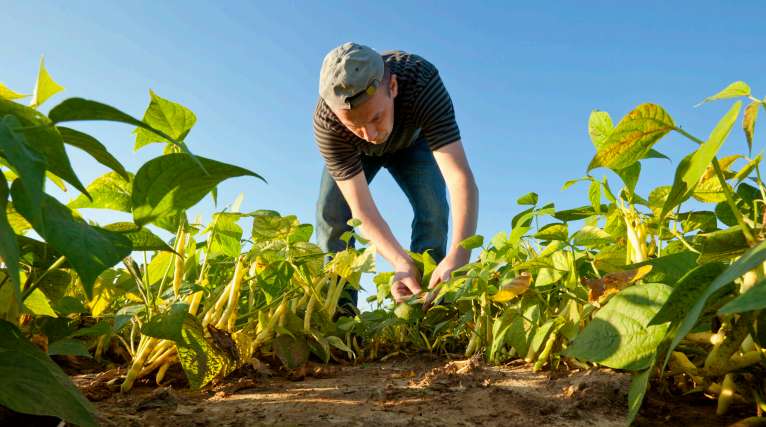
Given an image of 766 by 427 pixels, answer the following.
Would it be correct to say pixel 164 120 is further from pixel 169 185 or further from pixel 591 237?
pixel 591 237

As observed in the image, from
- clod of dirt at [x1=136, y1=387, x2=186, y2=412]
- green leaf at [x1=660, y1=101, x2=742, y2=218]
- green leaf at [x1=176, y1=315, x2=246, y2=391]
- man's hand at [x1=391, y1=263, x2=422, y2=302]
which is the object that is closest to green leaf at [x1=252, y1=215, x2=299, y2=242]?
green leaf at [x1=176, y1=315, x2=246, y2=391]

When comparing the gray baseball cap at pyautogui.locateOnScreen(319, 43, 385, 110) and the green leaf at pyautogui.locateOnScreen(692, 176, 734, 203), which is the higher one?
the gray baseball cap at pyautogui.locateOnScreen(319, 43, 385, 110)

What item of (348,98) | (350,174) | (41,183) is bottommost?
(41,183)

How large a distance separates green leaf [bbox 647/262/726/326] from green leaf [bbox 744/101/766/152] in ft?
0.73

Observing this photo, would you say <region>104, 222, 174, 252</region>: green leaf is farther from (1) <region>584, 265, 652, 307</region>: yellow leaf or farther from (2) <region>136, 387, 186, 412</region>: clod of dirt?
(1) <region>584, 265, 652, 307</region>: yellow leaf

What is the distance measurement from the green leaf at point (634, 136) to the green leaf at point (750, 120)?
90mm

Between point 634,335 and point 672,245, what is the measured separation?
1.73ft

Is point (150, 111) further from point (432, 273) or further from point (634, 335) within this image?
point (432, 273)

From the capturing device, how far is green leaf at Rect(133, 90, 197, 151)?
94 cm

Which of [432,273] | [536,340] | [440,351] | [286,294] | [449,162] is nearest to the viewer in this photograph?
[536,340]

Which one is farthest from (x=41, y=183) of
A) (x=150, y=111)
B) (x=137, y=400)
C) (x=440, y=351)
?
(x=440, y=351)

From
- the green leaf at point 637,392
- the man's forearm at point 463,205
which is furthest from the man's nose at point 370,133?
the green leaf at point 637,392

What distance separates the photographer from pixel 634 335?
2.16ft

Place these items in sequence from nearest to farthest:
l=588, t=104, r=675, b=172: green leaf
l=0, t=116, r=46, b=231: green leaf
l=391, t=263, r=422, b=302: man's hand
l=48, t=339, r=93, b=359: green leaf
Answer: l=0, t=116, r=46, b=231: green leaf, l=588, t=104, r=675, b=172: green leaf, l=48, t=339, r=93, b=359: green leaf, l=391, t=263, r=422, b=302: man's hand
